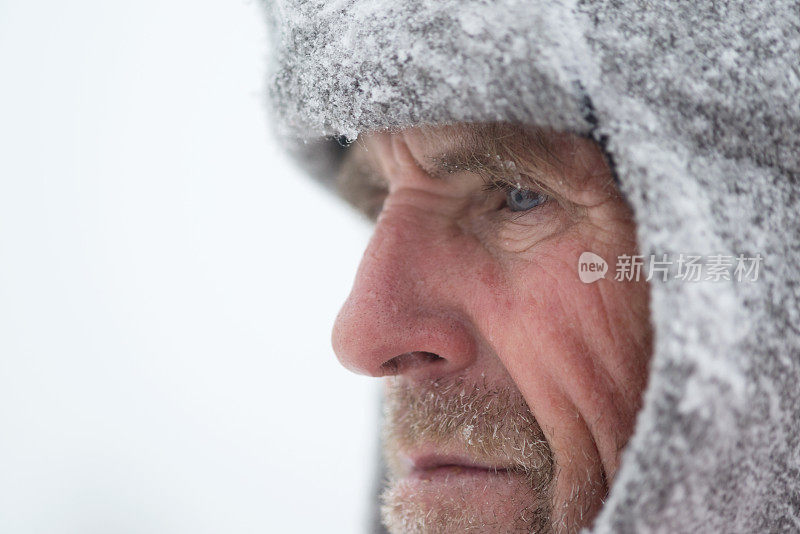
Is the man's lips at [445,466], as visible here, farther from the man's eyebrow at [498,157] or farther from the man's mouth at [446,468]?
the man's eyebrow at [498,157]

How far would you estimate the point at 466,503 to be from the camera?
0.80m

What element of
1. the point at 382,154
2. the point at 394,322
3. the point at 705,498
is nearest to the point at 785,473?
the point at 705,498

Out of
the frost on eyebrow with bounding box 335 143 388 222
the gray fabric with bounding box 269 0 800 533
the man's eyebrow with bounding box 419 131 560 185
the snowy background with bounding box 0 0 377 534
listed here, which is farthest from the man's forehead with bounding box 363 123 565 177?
the snowy background with bounding box 0 0 377 534

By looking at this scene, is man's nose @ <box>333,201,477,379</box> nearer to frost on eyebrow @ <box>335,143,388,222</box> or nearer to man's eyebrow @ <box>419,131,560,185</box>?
man's eyebrow @ <box>419,131,560,185</box>

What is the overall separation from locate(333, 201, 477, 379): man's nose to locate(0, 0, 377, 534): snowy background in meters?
1.51

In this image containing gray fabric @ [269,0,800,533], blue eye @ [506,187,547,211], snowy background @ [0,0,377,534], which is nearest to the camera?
gray fabric @ [269,0,800,533]

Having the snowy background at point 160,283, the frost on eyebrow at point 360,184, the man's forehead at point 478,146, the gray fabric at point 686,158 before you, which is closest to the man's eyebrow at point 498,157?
the man's forehead at point 478,146

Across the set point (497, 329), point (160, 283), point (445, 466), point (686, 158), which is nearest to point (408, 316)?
point (497, 329)

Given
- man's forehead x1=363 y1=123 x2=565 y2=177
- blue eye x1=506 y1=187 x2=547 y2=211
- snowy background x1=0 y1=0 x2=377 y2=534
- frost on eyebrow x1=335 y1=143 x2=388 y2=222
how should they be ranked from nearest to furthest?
man's forehead x1=363 y1=123 x2=565 y2=177 → blue eye x1=506 y1=187 x2=547 y2=211 → frost on eyebrow x1=335 y1=143 x2=388 y2=222 → snowy background x1=0 y1=0 x2=377 y2=534

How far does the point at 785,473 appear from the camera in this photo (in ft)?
1.74

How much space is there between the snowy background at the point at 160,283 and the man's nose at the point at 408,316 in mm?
1514

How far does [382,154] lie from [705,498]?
0.65m

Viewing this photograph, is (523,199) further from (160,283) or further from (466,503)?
(160,283)

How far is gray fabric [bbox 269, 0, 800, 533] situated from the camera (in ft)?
1.39
